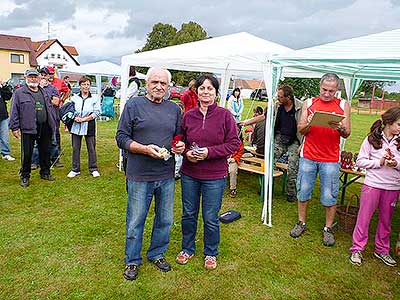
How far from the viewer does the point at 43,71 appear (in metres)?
5.98

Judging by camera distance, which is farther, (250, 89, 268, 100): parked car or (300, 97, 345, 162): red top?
(250, 89, 268, 100): parked car

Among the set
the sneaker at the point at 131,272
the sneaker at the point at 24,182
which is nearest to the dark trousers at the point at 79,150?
the sneaker at the point at 24,182

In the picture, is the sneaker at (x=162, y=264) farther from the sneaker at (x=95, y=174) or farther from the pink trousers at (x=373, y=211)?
the sneaker at (x=95, y=174)

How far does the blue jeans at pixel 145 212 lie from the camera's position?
273 centimetres

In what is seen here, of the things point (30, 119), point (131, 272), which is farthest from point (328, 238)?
point (30, 119)

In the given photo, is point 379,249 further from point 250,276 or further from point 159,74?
point 159,74

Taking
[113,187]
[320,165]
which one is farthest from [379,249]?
[113,187]

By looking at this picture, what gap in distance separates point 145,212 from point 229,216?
1774 millimetres

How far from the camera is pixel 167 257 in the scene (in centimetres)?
333

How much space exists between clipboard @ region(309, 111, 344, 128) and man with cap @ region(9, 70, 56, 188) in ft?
A: 12.7

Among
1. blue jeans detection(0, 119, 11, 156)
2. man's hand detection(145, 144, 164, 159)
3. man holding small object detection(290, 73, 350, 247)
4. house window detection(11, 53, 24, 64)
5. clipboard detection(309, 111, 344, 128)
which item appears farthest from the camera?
house window detection(11, 53, 24, 64)

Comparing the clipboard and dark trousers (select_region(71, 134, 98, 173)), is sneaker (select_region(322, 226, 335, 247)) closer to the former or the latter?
the clipboard

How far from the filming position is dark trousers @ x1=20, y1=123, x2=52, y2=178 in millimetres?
5109

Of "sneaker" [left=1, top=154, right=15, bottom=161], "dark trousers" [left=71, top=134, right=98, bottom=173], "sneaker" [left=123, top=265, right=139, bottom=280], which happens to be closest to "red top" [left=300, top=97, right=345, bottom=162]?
"sneaker" [left=123, top=265, right=139, bottom=280]
